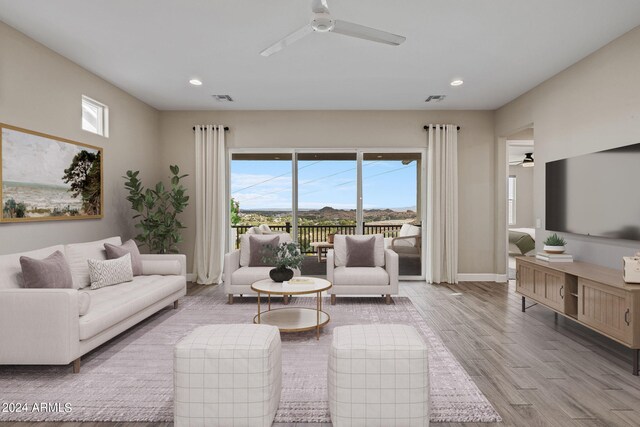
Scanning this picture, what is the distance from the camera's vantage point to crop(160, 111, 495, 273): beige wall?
6062 millimetres

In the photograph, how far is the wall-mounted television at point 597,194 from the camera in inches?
128

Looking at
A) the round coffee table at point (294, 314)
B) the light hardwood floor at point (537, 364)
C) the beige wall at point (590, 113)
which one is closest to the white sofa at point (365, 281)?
the light hardwood floor at point (537, 364)

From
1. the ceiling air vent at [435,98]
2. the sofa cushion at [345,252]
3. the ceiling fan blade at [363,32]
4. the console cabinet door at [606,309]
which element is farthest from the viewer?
the ceiling air vent at [435,98]

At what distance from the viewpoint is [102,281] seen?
3607mm

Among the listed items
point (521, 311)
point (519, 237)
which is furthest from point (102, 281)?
point (519, 237)

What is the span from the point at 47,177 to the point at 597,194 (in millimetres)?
5642

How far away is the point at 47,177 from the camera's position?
3699 mm

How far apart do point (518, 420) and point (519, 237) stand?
22.3 ft

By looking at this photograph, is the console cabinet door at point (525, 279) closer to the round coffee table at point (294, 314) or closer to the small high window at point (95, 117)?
the round coffee table at point (294, 314)

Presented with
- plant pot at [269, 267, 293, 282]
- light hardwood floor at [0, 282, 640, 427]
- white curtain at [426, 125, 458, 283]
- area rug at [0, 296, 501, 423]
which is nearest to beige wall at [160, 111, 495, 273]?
white curtain at [426, 125, 458, 283]

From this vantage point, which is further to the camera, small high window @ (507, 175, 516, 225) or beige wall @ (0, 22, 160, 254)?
small high window @ (507, 175, 516, 225)

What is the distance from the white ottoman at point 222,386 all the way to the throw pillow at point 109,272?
7.17 ft

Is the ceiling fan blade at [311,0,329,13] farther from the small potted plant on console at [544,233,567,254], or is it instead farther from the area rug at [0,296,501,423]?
the small potted plant on console at [544,233,567,254]

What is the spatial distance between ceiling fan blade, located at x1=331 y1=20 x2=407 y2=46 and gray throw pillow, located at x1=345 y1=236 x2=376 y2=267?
9.28 feet
